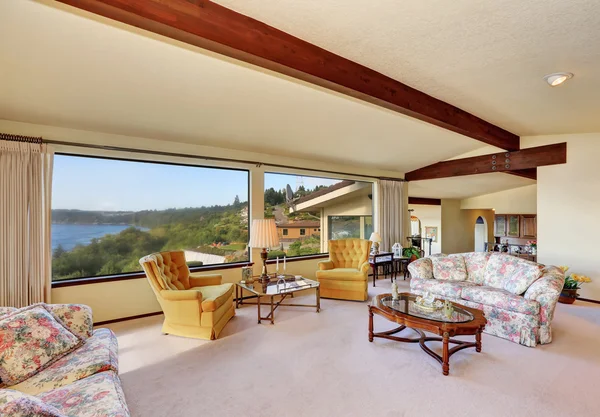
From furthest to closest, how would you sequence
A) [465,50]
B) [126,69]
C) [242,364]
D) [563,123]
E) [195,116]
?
[563,123] < [195,116] < [242,364] < [126,69] < [465,50]

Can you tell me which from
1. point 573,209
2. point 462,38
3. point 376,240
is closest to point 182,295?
point 462,38

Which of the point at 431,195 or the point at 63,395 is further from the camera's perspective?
the point at 431,195

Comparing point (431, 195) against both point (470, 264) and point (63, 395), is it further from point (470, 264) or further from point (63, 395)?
point (63, 395)

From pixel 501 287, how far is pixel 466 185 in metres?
4.78

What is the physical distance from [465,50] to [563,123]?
3.19m

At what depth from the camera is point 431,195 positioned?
9008mm

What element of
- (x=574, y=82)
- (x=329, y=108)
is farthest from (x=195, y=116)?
(x=574, y=82)

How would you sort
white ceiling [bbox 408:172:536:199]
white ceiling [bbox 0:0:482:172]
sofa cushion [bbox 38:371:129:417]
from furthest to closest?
white ceiling [bbox 408:172:536:199], white ceiling [bbox 0:0:482:172], sofa cushion [bbox 38:371:129:417]

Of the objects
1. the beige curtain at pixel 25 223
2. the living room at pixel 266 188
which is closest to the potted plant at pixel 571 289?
the living room at pixel 266 188

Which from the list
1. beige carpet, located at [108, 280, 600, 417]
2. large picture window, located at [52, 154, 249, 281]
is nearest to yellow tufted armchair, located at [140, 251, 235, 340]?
beige carpet, located at [108, 280, 600, 417]

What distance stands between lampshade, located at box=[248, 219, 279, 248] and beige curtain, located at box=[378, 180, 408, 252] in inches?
137

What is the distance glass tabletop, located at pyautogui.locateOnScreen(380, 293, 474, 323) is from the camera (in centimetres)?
279

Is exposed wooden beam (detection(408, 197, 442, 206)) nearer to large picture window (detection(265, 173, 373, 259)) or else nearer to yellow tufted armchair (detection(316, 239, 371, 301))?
large picture window (detection(265, 173, 373, 259))

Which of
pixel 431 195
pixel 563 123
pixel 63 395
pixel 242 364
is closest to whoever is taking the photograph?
pixel 63 395
